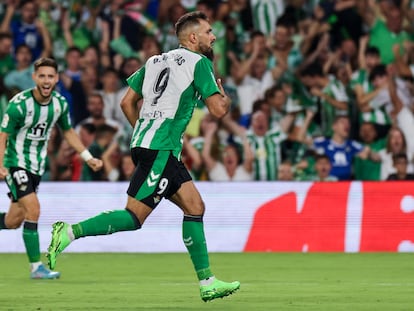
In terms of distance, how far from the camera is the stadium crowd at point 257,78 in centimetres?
1680

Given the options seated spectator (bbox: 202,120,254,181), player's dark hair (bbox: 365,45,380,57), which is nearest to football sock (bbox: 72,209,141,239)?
seated spectator (bbox: 202,120,254,181)

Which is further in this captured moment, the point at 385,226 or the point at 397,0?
the point at 397,0

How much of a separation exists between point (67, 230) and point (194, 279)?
2700 mm

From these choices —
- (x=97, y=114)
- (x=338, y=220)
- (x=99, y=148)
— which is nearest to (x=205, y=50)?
(x=338, y=220)

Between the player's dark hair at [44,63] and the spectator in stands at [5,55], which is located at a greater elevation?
the player's dark hair at [44,63]

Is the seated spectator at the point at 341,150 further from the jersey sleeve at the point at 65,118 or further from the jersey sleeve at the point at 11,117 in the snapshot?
the jersey sleeve at the point at 11,117

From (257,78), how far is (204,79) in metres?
9.12

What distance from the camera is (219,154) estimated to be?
665 inches

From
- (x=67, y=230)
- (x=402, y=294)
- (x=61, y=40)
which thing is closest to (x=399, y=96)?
(x=61, y=40)

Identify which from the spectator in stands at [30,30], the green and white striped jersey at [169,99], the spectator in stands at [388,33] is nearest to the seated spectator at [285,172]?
the spectator in stands at [388,33]

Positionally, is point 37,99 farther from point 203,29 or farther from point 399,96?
point 399,96

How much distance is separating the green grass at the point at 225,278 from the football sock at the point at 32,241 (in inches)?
9.7

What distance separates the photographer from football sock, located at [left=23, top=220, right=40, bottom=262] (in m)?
11.7

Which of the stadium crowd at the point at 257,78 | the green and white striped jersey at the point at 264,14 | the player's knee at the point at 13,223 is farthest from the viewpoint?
the green and white striped jersey at the point at 264,14
